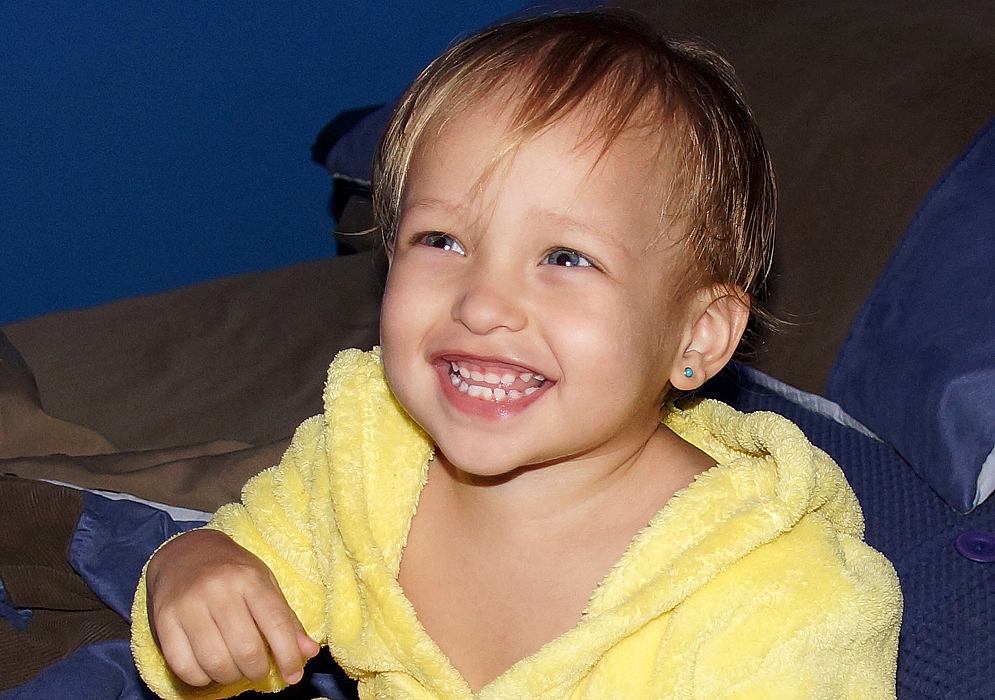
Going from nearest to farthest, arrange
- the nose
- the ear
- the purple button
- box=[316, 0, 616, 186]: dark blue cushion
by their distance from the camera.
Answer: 1. the nose
2. the ear
3. the purple button
4. box=[316, 0, 616, 186]: dark blue cushion

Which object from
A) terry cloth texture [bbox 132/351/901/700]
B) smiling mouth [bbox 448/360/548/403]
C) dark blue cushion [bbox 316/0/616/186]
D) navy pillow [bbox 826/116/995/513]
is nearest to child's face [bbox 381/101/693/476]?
smiling mouth [bbox 448/360/548/403]

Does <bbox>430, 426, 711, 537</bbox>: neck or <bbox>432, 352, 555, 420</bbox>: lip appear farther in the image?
<bbox>430, 426, 711, 537</bbox>: neck

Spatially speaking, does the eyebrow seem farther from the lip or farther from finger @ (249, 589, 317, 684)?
finger @ (249, 589, 317, 684)

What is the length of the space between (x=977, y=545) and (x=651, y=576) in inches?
16.6

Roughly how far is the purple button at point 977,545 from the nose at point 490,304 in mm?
565

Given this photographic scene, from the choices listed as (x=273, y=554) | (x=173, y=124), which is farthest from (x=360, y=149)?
(x=273, y=554)

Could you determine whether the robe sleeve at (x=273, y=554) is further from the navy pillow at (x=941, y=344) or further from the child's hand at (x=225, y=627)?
the navy pillow at (x=941, y=344)

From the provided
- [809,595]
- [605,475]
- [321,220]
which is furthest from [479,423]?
[321,220]

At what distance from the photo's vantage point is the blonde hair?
88cm

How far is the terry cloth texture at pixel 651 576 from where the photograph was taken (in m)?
0.84

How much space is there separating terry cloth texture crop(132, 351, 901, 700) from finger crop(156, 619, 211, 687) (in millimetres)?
98

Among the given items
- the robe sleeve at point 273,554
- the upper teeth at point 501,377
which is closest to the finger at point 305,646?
the robe sleeve at point 273,554

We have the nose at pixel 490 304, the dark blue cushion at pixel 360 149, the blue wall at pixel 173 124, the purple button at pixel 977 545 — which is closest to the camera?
the nose at pixel 490 304

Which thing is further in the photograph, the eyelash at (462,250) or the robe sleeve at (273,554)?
the robe sleeve at (273,554)
